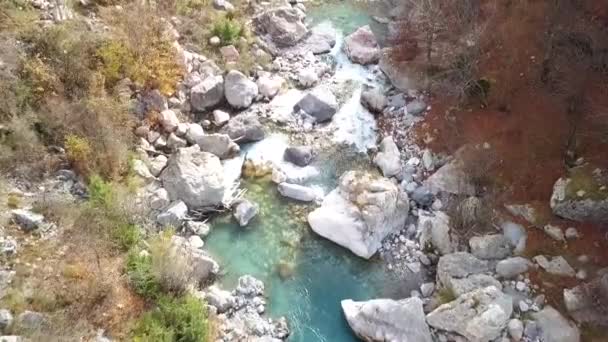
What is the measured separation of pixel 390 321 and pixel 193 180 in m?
4.45

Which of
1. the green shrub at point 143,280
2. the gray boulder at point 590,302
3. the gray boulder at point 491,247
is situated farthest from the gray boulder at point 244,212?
the gray boulder at point 590,302

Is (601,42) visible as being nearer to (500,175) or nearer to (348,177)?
(500,175)

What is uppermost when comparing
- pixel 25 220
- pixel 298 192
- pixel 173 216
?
pixel 25 220

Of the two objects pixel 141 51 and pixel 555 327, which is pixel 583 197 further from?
pixel 141 51

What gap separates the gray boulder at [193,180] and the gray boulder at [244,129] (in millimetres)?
1219

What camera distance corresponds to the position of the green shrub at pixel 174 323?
8.87m

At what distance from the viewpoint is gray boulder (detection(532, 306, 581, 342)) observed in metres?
9.12

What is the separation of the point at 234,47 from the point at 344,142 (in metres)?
3.62

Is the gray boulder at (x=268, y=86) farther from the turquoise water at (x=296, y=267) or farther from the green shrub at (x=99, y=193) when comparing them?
the green shrub at (x=99, y=193)

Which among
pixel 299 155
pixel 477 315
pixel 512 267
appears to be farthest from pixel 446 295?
pixel 299 155

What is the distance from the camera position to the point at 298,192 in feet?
38.4

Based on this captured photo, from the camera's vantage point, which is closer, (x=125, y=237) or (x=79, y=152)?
(x=125, y=237)

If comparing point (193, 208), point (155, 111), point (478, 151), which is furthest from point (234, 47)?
point (478, 151)

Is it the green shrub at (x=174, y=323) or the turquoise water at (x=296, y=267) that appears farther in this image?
the turquoise water at (x=296, y=267)
